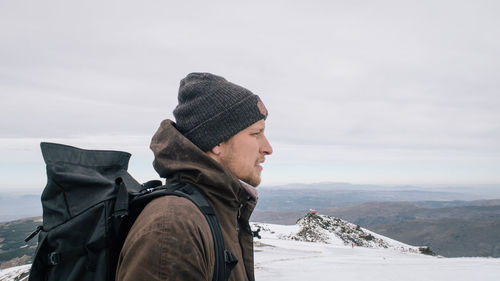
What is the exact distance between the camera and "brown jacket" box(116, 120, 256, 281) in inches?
70.0

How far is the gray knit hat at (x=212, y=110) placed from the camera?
284 centimetres

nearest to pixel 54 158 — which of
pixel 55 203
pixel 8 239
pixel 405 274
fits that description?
pixel 55 203

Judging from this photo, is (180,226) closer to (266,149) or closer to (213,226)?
(213,226)

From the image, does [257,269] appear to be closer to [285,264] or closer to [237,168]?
[285,264]

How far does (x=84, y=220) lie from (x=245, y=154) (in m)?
1.44

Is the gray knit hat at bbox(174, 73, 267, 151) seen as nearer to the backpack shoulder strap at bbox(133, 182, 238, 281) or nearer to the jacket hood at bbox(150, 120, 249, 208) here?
the jacket hood at bbox(150, 120, 249, 208)

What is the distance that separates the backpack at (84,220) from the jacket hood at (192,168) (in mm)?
127

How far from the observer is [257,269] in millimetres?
9992

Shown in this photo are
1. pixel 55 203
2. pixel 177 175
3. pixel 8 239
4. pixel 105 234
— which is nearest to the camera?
pixel 105 234

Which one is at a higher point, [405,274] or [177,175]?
[177,175]

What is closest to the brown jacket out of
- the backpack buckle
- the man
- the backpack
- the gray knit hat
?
the man

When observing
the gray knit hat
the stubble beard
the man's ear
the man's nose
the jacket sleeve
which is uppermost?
the gray knit hat

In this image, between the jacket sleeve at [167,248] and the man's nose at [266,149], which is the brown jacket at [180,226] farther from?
the man's nose at [266,149]

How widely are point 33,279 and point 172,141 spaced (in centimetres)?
136
